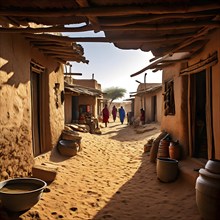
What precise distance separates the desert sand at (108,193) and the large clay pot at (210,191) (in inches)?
20.7

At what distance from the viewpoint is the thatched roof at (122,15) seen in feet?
9.64

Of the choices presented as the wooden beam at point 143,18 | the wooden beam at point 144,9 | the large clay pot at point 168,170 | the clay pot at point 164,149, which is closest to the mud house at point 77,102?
the clay pot at point 164,149

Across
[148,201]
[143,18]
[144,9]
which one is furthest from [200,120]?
[144,9]

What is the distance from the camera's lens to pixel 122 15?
3324 millimetres

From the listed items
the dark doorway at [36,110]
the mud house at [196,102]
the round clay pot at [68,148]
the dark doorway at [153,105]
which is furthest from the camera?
the dark doorway at [153,105]

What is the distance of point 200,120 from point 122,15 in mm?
3961

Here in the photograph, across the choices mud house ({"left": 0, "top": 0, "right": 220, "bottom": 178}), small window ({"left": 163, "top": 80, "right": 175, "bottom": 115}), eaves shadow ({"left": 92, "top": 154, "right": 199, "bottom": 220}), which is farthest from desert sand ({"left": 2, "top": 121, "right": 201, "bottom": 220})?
small window ({"left": 163, "top": 80, "right": 175, "bottom": 115})

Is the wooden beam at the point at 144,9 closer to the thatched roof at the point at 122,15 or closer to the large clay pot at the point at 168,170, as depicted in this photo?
the thatched roof at the point at 122,15

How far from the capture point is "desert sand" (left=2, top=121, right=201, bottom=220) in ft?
12.6

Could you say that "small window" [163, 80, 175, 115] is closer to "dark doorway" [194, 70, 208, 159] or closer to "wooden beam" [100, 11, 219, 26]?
"dark doorway" [194, 70, 208, 159]

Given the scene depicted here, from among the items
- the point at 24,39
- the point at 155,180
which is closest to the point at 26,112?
the point at 24,39

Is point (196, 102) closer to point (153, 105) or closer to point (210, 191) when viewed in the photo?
point (210, 191)

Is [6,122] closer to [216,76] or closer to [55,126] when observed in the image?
[55,126]

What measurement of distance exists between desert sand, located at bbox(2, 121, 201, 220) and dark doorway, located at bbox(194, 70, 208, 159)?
1261 mm
